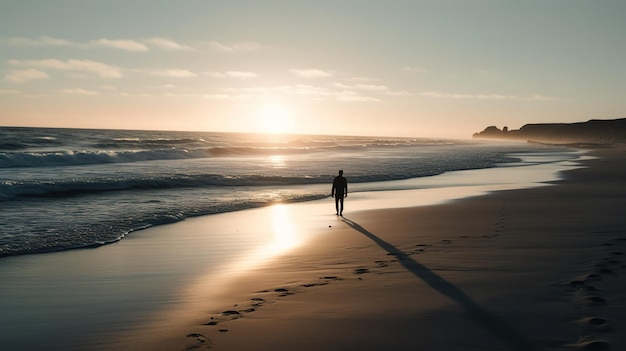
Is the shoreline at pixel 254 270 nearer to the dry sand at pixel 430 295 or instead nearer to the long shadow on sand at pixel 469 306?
the dry sand at pixel 430 295

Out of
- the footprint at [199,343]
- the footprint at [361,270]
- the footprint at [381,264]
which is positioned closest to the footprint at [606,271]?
the footprint at [381,264]

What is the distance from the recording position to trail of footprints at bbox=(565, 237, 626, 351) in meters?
5.12

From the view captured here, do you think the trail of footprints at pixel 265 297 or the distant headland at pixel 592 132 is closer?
the trail of footprints at pixel 265 297

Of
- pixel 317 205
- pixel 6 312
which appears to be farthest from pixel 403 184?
pixel 6 312

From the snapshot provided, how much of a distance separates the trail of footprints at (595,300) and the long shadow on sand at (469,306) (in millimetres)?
506

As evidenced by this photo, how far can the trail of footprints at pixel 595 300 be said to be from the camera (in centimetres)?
512

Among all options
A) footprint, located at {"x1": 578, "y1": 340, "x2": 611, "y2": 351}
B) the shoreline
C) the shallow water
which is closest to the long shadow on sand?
the shoreline

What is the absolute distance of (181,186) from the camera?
26312 millimetres

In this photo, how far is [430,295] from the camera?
707 centimetres

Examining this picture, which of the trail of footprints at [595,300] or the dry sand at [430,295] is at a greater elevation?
the trail of footprints at [595,300]

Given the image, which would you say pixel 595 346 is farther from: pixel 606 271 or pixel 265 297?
pixel 265 297

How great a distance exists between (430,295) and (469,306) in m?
0.68

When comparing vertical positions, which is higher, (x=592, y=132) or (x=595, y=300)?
(x=592, y=132)

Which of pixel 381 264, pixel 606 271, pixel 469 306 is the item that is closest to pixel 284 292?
pixel 381 264
